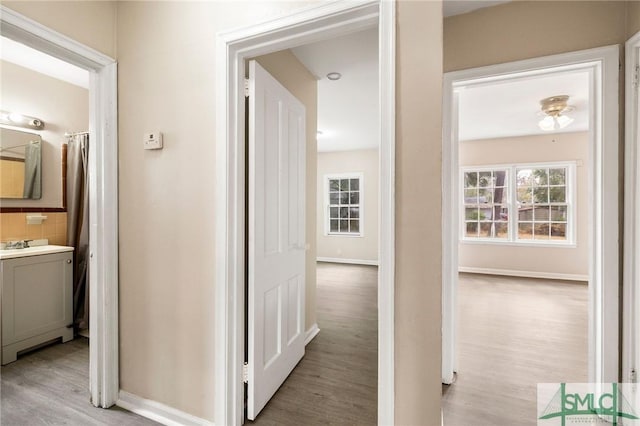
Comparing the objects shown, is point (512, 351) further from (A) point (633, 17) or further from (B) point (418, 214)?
(A) point (633, 17)

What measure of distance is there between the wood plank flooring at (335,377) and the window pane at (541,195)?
405 centimetres

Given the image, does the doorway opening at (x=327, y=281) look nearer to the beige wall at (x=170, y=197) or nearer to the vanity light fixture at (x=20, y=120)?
the beige wall at (x=170, y=197)

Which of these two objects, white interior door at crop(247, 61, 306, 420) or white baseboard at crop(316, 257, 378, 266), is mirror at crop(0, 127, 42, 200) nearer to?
white interior door at crop(247, 61, 306, 420)

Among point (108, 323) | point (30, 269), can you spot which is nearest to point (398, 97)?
point (108, 323)

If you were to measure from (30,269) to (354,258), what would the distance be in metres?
5.54

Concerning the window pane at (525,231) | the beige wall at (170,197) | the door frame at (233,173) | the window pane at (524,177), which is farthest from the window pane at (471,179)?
the beige wall at (170,197)

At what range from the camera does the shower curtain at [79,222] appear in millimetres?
2771

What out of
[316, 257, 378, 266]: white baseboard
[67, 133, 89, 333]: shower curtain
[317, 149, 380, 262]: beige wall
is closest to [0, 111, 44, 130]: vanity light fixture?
[67, 133, 89, 333]: shower curtain

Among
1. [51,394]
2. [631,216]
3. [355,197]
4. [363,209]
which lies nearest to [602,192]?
[631,216]

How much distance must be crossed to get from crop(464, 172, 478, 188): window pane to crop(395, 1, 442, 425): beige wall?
5403 mm

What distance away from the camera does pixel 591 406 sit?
1.83 metres

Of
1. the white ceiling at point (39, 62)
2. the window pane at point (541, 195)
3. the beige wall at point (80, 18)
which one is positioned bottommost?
the window pane at point (541, 195)

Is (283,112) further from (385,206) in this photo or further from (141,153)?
(385,206)

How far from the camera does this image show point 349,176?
22.8 feet
